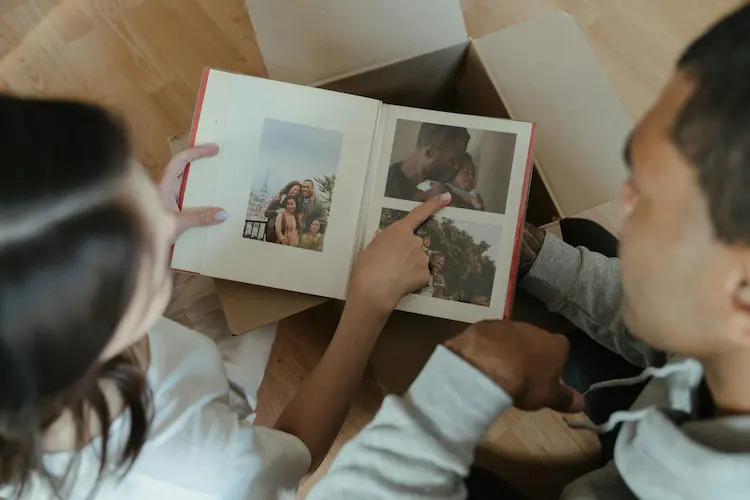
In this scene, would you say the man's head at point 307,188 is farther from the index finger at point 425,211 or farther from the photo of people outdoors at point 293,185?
the index finger at point 425,211

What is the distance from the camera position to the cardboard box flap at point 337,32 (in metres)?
0.70

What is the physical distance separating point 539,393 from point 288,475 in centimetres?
24

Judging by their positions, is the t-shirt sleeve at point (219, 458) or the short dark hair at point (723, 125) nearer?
the short dark hair at point (723, 125)

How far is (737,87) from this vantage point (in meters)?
0.33

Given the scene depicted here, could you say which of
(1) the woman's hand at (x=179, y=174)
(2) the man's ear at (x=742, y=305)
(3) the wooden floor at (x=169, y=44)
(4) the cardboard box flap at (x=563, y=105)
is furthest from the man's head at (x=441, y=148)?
(3) the wooden floor at (x=169, y=44)

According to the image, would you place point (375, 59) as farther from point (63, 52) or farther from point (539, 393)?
point (63, 52)

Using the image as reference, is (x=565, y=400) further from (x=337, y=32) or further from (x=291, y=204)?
(x=337, y=32)

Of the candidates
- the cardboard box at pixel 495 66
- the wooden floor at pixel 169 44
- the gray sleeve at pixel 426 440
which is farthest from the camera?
the wooden floor at pixel 169 44

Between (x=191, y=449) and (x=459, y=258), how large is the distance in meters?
0.32

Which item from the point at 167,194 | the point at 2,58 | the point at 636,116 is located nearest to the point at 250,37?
the point at 2,58

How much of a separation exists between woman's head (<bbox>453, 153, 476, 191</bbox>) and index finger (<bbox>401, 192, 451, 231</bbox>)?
2cm

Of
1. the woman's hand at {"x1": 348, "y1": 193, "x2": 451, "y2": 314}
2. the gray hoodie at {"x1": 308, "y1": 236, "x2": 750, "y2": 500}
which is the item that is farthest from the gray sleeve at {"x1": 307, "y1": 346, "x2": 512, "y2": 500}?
the woman's hand at {"x1": 348, "y1": 193, "x2": 451, "y2": 314}

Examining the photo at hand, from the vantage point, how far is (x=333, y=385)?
642mm

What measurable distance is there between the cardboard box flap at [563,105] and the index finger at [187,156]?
1.17 feet
